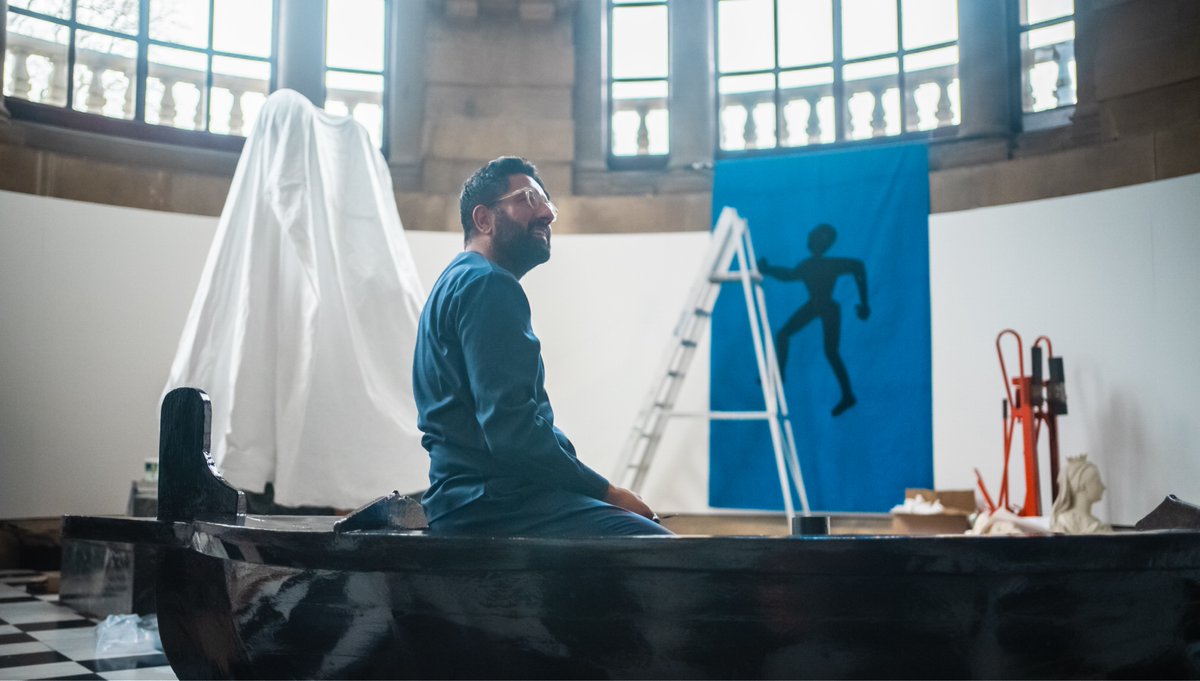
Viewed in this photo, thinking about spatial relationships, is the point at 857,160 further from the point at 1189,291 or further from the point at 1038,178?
the point at 1189,291

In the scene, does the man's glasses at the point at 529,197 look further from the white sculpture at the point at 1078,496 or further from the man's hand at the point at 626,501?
the white sculpture at the point at 1078,496

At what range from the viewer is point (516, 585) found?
1.74 m

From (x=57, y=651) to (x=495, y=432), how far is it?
84.7 inches

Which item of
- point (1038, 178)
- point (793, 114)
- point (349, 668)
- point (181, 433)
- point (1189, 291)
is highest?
point (793, 114)

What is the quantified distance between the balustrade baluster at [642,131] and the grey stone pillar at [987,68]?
78.9 inches

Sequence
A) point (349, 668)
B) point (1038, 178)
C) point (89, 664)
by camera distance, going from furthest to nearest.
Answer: point (1038, 178), point (89, 664), point (349, 668)

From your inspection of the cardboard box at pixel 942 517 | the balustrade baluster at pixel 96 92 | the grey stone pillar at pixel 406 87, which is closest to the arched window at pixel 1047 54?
the cardboard box at pixel 942 517

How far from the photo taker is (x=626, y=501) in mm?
2072

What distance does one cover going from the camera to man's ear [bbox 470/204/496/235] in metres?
2.23

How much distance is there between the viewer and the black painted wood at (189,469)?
2186mm

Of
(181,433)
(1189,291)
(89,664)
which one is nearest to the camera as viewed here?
(181,433)

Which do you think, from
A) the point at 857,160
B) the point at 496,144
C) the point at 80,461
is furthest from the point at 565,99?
the point at 80,461

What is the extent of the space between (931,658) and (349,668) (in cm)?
99

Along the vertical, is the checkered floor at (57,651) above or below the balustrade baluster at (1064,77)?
below
